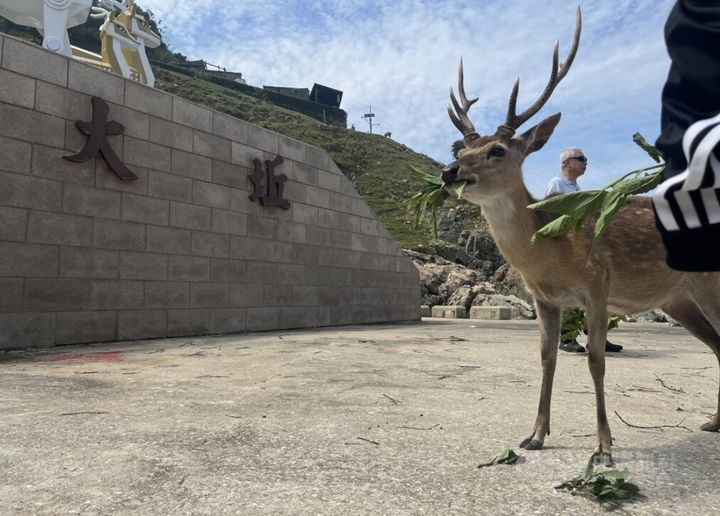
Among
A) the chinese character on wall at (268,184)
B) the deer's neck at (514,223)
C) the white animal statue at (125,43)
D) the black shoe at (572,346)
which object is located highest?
the white animal statue at (125,43)

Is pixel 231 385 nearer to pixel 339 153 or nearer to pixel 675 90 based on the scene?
pixel 675 90

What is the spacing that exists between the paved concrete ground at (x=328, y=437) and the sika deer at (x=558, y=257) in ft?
1.40

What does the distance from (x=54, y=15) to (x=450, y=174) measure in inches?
652

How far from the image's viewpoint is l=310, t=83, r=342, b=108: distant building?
87812 mm

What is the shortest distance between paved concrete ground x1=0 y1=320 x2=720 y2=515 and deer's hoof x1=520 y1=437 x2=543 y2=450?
53 millimetres

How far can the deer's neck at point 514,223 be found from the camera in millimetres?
2889

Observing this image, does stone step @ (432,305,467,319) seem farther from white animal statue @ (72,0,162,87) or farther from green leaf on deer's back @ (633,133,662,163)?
green leaf on deer's back @ (633,133,662,163)

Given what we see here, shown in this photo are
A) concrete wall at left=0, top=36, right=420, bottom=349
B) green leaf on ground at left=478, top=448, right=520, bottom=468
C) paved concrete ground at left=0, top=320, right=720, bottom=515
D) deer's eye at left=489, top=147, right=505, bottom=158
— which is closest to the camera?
paved concrete ground at left=0, top=320, right=720, bottom=515

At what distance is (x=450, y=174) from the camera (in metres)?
2.91

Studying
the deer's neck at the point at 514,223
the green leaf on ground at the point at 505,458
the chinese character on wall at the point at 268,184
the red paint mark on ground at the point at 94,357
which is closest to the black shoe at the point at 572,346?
the deer's neck at the point at 514,223

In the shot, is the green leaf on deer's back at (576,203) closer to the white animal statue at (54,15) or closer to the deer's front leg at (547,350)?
the deer's front leg at (547,350)

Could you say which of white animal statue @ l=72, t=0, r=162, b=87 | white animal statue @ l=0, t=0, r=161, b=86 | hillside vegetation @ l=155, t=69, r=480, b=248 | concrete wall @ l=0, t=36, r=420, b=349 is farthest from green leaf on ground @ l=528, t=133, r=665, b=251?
hillside vegetation @ l=155, t=69, r=480, b=248

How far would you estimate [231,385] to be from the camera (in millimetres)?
4180

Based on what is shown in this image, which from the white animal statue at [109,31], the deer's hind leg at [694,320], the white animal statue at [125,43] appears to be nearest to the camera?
the deer's hind leg at [694,320]
